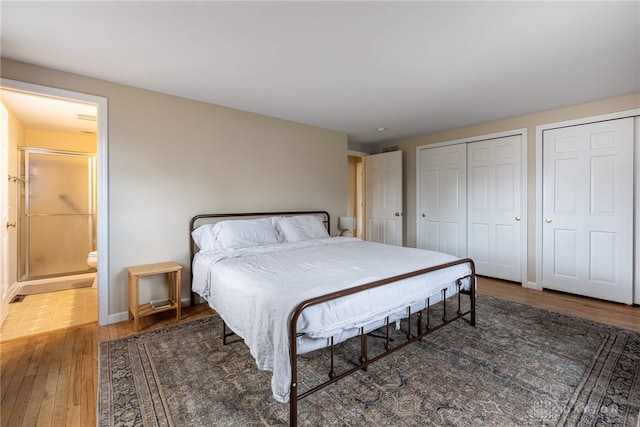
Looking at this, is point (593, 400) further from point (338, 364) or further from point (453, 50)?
point (453, 50)

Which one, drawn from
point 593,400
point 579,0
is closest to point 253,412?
point 593,400

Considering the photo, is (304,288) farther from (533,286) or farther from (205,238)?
(533,286)

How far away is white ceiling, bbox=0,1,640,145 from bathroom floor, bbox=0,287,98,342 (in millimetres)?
2379

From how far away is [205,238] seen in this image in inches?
124

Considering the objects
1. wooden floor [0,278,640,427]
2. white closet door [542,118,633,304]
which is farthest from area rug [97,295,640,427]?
white closet door [542,118,633,304]

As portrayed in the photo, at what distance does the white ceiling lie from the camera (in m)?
1.81

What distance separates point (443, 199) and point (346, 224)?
1.71m

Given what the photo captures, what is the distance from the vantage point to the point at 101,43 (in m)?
2.17

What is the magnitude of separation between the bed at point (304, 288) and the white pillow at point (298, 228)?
0.11m

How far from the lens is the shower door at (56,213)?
172 inches

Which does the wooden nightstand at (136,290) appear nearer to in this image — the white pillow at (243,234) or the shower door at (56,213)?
the white pillow at (243,234)

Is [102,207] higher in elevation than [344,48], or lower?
lower

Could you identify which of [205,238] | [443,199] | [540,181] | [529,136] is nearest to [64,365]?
[205,238]

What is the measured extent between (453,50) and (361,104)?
4.50ft
